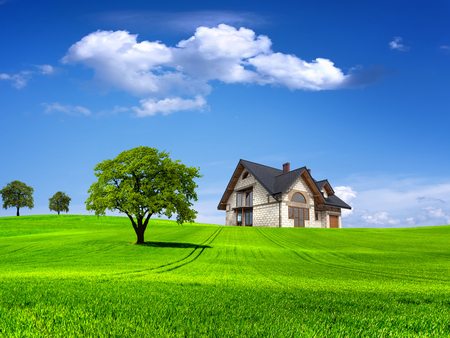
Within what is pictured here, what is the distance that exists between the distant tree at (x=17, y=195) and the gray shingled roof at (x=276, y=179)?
198 feet

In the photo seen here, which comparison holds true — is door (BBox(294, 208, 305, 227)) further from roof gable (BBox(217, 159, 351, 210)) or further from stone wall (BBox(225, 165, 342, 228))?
roof gable (BBox(217, 159, 351, 210))

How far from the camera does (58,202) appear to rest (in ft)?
278

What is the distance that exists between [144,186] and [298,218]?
30412 millimetres

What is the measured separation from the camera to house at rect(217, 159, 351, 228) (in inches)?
1868

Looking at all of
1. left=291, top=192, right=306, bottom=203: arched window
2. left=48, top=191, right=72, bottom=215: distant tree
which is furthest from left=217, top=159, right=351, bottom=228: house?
left=48, top=191, right=72, bottom=215: distant tree

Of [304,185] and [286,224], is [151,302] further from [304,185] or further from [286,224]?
[304,185]

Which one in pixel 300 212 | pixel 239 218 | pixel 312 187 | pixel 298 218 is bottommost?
pixel 239 218

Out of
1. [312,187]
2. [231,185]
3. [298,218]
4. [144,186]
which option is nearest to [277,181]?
[312,187]

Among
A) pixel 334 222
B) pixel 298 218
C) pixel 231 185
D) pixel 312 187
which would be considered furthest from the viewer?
pixel 231 185

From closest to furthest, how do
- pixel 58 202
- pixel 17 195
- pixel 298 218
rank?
pixel 298 218, pixel 17 195, pixel 58 202

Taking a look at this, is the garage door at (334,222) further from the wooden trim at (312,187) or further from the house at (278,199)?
the wooden trim at (312,187)

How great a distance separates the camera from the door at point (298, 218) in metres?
48.2

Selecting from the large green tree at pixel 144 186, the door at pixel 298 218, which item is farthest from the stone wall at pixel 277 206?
the large green tree at pixel 144 186

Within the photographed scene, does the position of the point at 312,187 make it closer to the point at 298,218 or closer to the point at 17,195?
the point at 298,218
